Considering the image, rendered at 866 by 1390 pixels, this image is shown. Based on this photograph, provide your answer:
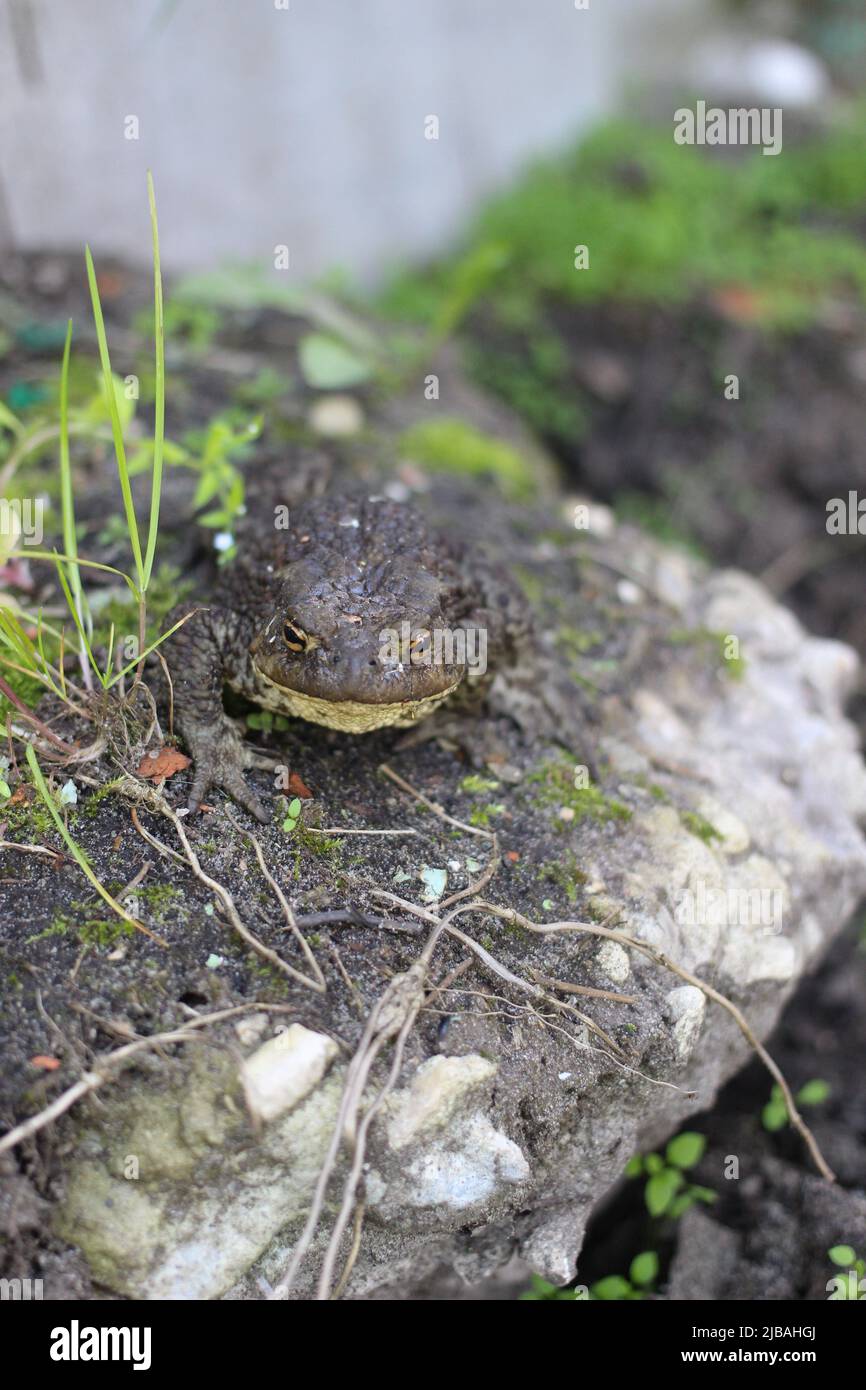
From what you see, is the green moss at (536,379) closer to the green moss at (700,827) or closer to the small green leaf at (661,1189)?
the green moss at (700,827)

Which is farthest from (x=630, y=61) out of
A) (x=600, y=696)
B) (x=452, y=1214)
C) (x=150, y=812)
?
(x=452, y=1214)

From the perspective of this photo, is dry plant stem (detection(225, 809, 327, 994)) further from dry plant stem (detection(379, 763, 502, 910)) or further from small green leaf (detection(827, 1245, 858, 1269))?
small green leaf (detection(827, 1245, 858, 1269))

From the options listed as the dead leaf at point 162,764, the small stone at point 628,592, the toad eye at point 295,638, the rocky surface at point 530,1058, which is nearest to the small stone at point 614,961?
the rocky surface at point 530,1058

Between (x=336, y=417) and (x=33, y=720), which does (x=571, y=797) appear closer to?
(x=33, y=720)

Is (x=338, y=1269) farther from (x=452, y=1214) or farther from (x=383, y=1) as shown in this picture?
(x=383, y=1)

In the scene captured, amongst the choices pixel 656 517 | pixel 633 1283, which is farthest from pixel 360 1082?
pixel 656 517

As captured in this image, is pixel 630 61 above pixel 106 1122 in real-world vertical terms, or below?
above
